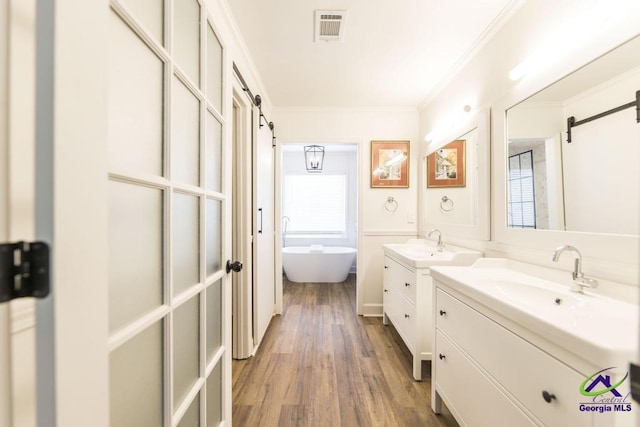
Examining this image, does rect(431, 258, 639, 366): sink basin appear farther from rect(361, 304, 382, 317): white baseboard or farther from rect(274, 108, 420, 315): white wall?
rect(361, 304, 382, 317): white baseboard

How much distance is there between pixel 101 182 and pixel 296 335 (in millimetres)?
2351

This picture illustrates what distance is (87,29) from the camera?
1.50ft

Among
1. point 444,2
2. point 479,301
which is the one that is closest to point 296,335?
point 479,301

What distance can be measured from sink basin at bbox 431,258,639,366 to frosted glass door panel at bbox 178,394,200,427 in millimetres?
1169

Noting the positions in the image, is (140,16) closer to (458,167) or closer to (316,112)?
(458,167)

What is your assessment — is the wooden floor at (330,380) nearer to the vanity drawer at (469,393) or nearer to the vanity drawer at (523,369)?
the vanity drawer at (469,393)

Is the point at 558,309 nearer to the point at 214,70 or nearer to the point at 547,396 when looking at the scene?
the point at 547,396

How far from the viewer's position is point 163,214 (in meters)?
0.79

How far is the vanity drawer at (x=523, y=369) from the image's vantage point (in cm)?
73

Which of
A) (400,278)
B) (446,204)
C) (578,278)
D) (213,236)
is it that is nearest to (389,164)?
(446,204)

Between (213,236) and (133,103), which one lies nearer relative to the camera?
(133,103)

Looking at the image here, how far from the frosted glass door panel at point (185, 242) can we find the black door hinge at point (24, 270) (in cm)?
44

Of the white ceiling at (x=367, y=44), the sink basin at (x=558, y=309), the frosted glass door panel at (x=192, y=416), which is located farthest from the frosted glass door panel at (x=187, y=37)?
the sink basin at (x=558, y=309)

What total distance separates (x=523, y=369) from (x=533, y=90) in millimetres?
1368
